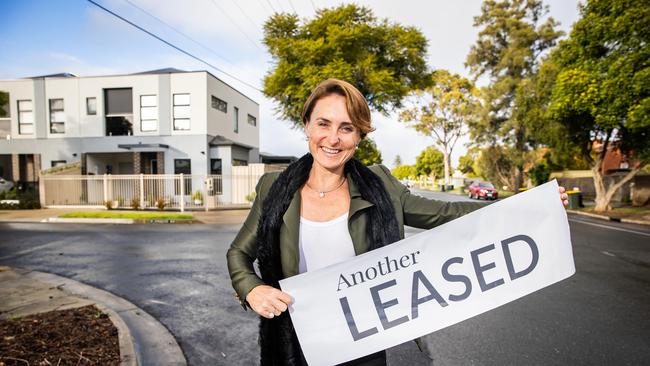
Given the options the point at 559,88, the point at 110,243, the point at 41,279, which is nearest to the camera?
the point at 41,279

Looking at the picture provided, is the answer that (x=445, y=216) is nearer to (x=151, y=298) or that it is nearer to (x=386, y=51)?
(x=151, y=298)

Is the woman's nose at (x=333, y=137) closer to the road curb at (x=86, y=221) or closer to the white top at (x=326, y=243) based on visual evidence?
the white top at (x=326, y=243)

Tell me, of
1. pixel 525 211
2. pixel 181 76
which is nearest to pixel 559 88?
pixel 525 211

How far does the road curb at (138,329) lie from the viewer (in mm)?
3238

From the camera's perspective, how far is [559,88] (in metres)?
15.9

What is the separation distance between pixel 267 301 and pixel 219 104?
2466 cm

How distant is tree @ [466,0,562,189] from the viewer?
1192 inches

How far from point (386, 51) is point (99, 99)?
63.0ft

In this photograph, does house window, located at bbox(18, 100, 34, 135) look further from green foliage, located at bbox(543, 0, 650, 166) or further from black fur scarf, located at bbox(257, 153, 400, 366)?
green foliage, located at bbox(543, 0, 650, 166)

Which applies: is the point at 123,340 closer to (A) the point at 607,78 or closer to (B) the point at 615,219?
(B) the point at 615,219

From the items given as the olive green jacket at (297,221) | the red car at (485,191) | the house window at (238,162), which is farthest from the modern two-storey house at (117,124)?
the olive green jacket at (297,221)

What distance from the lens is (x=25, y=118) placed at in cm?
2344

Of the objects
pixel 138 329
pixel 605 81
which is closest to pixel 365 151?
pixel 605 81

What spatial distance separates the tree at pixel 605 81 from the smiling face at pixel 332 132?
16094 mm
